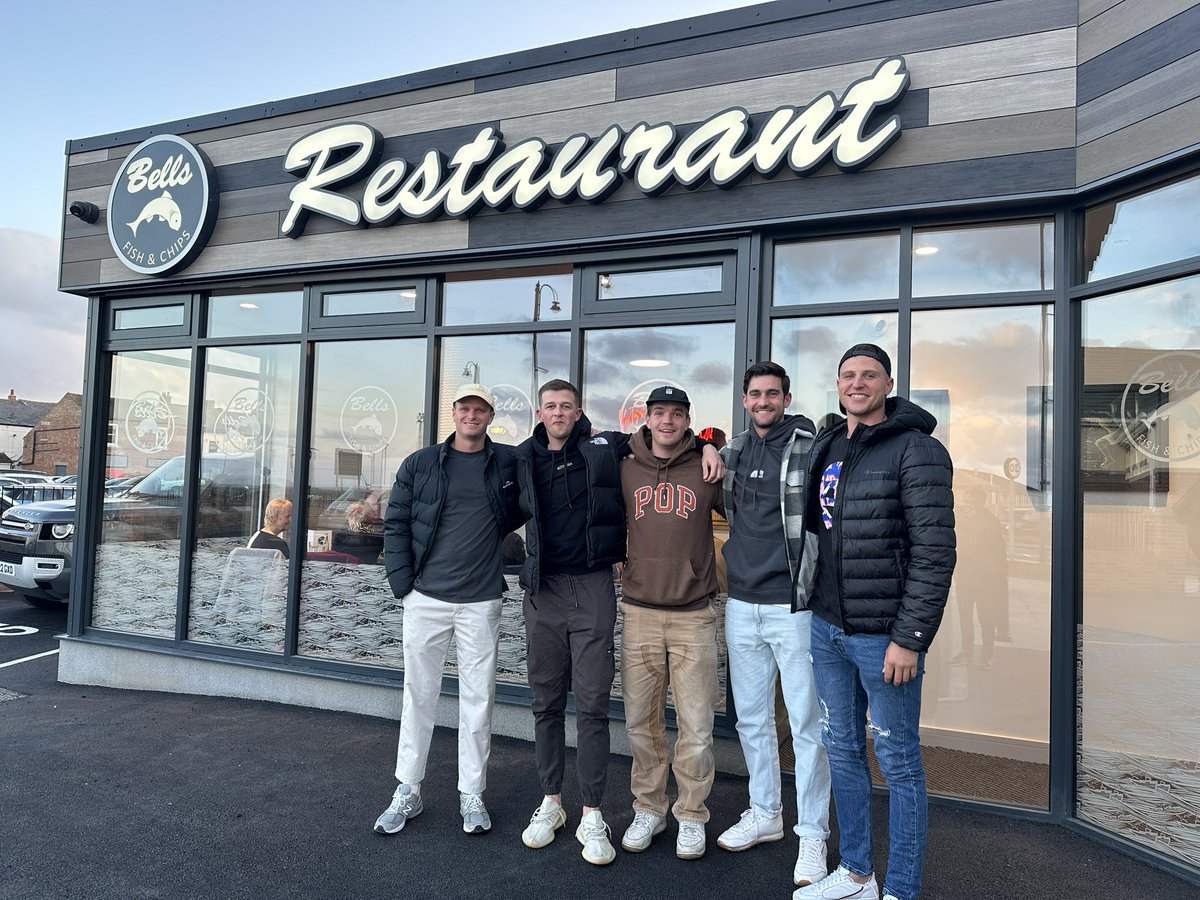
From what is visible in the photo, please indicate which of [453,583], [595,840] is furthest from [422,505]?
[595,840]

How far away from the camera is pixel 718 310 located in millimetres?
4375

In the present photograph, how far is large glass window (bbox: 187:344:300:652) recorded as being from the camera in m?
5.56

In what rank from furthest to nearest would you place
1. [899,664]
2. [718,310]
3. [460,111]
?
[460,111]
[718,310]
[899,664]

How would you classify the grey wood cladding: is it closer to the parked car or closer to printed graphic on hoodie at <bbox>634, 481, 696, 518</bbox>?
the parked car

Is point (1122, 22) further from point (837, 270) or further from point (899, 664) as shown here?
Answer: point (899, 664)

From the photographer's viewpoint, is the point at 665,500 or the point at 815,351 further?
the point at 815,351

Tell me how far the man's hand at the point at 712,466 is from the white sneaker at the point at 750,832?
1.50 m

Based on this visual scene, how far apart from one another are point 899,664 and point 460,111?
425cm

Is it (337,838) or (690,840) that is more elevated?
(690,840)

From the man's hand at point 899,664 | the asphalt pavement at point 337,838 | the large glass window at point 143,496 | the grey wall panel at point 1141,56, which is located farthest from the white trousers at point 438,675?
the grey wall panel at point 1141,56

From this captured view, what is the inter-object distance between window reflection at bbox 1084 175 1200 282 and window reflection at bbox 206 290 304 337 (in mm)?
4917

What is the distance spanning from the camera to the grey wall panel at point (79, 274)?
6020 mm

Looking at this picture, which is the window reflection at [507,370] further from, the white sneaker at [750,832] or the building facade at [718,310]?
the white sneaker at [750,832]

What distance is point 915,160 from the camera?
391 centimetres
